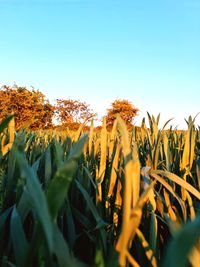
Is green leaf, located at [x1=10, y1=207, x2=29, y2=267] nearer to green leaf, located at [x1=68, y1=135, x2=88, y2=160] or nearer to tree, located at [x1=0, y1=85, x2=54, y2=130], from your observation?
green leaf, located at [x1=68, y1=135, x2=88, y2=160]

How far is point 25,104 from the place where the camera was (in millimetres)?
19281

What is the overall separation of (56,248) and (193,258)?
0.37ft

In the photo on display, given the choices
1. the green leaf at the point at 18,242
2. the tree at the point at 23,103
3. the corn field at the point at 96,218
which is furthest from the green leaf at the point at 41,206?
the tree at the point at 23,103

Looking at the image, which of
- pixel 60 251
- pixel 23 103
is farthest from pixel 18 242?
pixel 23 103

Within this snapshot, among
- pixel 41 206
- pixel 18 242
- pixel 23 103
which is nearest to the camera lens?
pixel 41 206

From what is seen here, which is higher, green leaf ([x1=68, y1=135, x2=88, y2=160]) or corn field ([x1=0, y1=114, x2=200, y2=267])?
green leaf ([x1=68, y1=135, x2=88, y2=160])

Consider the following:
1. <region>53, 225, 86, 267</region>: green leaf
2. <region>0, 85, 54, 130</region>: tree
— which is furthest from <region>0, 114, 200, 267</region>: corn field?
<region>0, 85, 54, 130</region>: tree

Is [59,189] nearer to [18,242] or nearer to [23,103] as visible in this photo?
[18,242]

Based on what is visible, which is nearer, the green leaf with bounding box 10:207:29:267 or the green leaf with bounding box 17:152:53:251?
the green leaf with bounding box 17:152:53:251

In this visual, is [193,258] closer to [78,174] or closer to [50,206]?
[50,206]

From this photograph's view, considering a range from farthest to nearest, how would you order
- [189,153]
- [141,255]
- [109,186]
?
[189,153]
[109,186]
[141,255]

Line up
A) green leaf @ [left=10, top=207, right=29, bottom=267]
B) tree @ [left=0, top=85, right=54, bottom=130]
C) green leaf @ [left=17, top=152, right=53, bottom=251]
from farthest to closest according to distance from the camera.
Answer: tree @ [left=0, top=85, right=54, bottom=130]
green leaf @ [left=10, top=207, right=29, bottom=267]
green leaf @ [left=17, top=152, right=53, bottom=251]

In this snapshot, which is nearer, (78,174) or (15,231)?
(15,231)

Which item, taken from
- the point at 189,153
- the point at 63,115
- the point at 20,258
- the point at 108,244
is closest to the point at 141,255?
the point at 108,244
